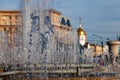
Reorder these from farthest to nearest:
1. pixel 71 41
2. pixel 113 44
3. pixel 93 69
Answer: pixel 71 41
pixel 113 44
pixel 93 69

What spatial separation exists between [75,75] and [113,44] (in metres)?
11.9

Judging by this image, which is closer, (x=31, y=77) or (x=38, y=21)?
(x=31, y=77)

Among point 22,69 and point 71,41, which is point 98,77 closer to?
point 22,69

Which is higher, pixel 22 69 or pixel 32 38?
pixel 32 38

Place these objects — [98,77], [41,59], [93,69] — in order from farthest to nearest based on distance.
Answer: [41,59] → [93,69] → [98,77]

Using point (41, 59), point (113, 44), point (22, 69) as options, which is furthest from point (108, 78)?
point (113, 44)

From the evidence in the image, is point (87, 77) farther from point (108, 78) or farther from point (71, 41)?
point (71, 41)

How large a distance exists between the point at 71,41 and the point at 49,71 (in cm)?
3025

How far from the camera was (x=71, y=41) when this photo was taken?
45.4 meters

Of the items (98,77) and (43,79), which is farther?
(98,77)

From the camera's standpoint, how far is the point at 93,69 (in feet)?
61.7

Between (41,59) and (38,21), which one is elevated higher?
(38,21)

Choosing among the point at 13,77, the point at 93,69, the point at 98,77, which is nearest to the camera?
the point at 13,77

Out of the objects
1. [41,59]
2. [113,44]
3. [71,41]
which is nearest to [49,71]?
[41,59]
